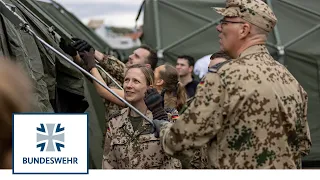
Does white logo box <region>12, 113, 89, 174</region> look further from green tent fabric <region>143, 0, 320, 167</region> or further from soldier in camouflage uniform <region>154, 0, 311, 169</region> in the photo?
green tent fabric <region>143, 0, 320, 167</region>

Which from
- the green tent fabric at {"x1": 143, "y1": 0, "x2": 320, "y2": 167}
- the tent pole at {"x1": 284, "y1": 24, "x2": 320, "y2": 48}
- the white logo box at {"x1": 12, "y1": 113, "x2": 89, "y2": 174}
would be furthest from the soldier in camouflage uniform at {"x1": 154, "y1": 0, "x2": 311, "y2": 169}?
the tent pole at {"x1": 284, "y1": 24, "x2": 320, "y2": 48}

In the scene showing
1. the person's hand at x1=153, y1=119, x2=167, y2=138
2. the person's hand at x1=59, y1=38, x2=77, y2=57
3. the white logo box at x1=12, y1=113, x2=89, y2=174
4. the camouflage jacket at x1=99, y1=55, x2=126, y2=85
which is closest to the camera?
the white logo box at x1=12, y1=113, x2=89, y2=174

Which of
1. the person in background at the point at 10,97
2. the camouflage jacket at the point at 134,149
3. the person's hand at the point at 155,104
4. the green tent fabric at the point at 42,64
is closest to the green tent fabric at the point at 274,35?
the green tent fabric at the point at 42,64

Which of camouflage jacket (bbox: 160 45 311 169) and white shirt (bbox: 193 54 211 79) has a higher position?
camouflage jacket (bbox: 160 45 311 169)

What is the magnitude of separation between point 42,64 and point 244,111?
2.16 m

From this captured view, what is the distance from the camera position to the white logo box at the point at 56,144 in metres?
3.34

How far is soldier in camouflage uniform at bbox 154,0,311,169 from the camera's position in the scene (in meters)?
3.43

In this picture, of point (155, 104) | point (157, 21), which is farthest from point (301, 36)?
point (155, 104)

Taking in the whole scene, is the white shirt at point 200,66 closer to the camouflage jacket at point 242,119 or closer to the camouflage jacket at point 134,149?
the camouflage jacket at point 134,149

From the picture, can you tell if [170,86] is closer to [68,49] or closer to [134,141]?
[68,49]

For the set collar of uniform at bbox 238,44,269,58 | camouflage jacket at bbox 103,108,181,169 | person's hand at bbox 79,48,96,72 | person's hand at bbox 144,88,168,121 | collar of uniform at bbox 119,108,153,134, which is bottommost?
camouflage jacket at bbox 103,108,181,169

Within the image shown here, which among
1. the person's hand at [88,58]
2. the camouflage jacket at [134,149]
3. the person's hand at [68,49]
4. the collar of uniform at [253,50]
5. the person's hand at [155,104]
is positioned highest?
the collar of uniform at [253,50]

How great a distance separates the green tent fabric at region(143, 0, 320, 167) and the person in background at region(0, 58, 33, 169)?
7406 mm

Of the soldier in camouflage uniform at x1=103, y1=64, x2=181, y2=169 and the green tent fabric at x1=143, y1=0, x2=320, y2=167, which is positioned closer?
the soldier in camouflage uniform at x1=103, y1=64, x2=181, y2=169
